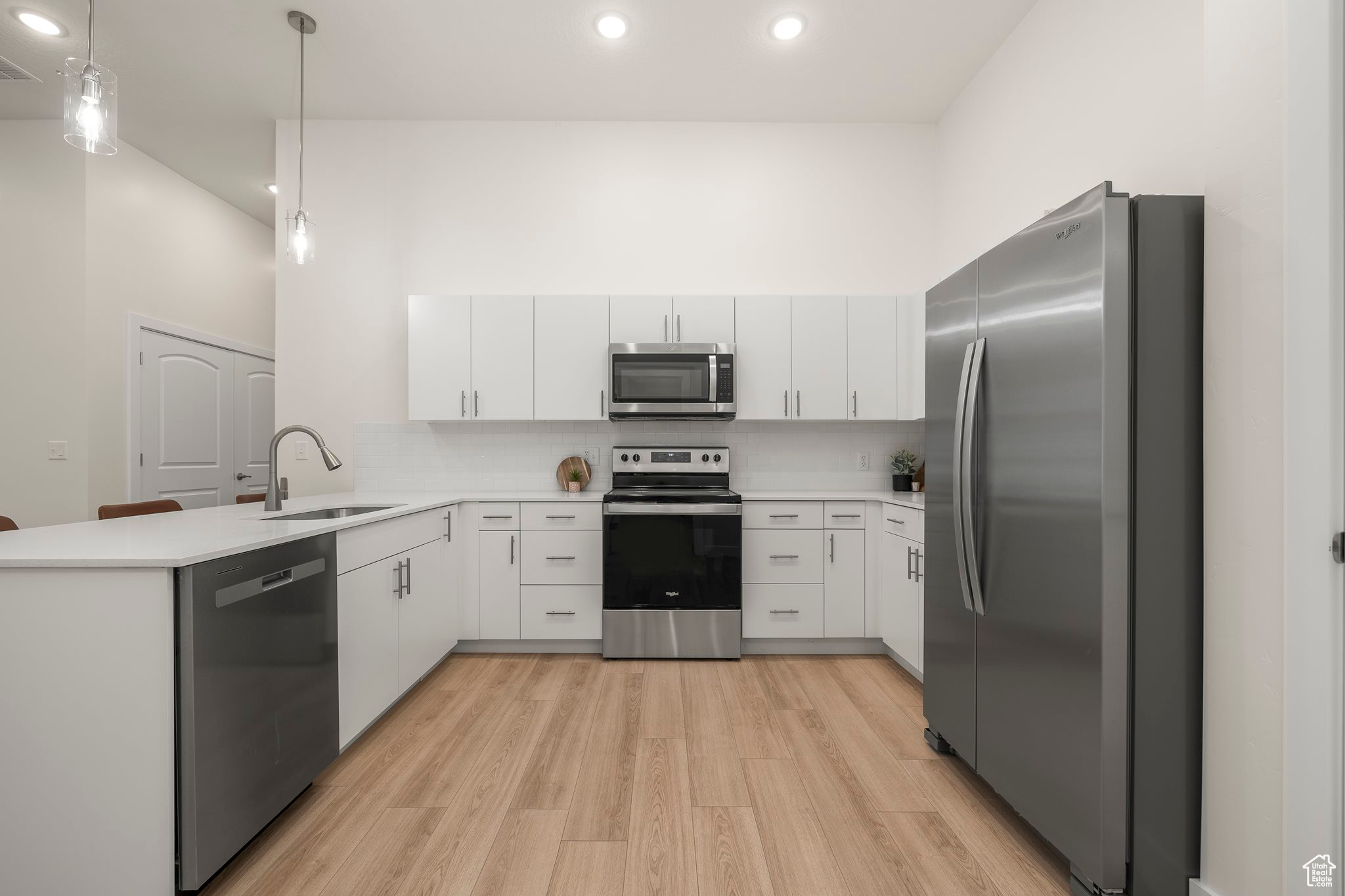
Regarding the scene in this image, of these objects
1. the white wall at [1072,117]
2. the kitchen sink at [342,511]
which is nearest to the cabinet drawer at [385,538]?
the kitchen sink at [342,511]

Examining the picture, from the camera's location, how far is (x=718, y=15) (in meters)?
2.77

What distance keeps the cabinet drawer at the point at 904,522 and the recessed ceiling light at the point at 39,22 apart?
471 centimetres

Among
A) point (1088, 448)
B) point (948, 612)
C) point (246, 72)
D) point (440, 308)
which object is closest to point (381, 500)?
point (440, 308)

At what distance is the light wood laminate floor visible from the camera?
5.10ft

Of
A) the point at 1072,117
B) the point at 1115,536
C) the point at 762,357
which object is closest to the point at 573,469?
the point at 762,357

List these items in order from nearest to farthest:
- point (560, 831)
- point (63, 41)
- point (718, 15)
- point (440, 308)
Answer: point (560, 831), point (718, 15), point (63, 41), point (440, 308)

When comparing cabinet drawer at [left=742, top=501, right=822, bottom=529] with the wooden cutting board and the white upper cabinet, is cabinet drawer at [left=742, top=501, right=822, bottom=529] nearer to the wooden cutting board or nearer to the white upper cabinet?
the white upper cabinet

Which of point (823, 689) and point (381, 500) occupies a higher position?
point (381, 500)

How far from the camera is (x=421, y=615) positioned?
2.76 metres

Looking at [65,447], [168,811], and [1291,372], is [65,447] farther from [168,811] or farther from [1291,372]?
[1291,372]

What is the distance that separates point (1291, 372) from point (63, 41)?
16.3ft

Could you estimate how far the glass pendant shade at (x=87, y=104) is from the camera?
5.65 ft

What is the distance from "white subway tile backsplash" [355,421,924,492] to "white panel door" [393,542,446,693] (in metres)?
0.86

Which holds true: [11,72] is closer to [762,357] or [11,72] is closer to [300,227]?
[300,227]
